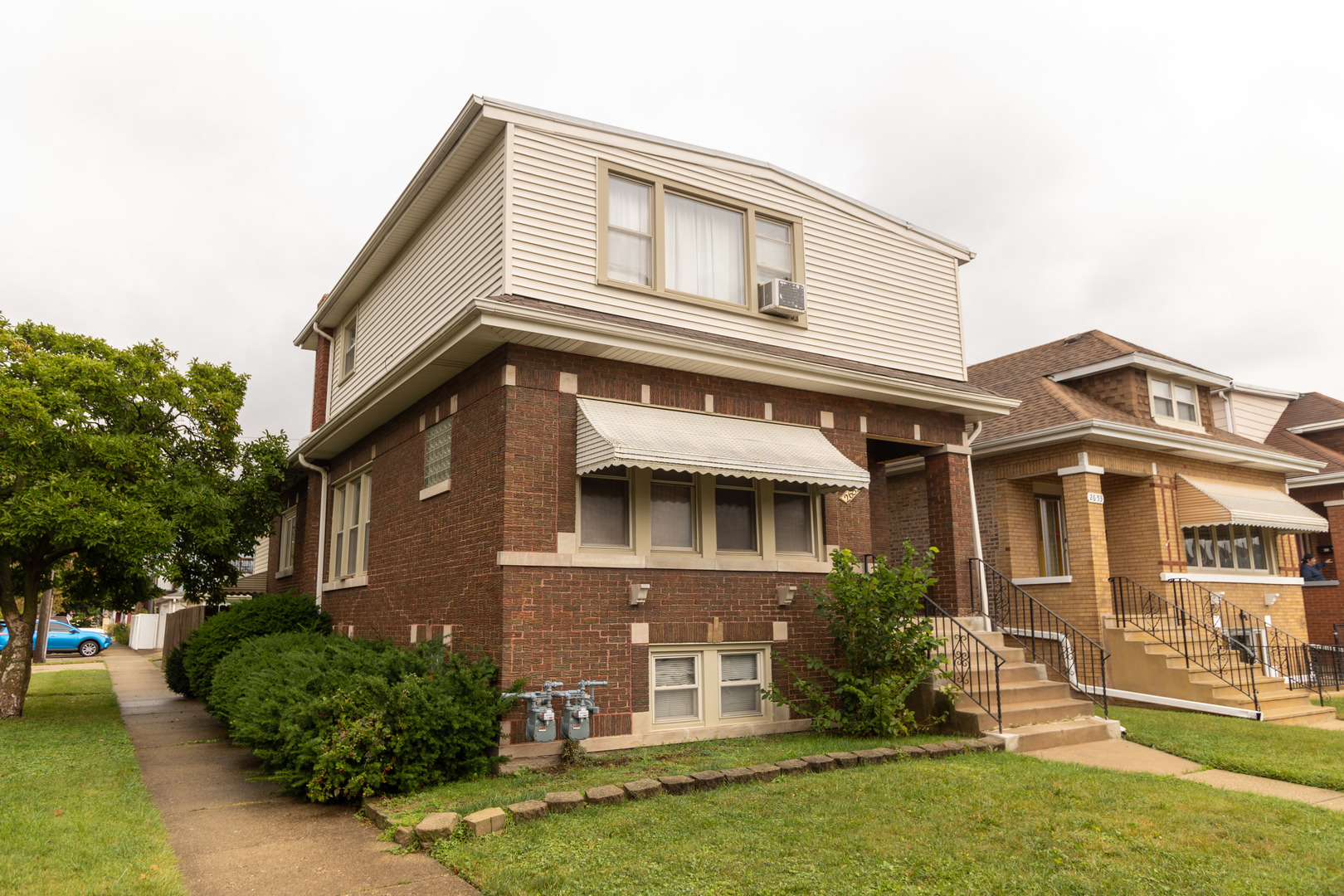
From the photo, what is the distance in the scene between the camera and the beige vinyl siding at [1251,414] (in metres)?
21.5

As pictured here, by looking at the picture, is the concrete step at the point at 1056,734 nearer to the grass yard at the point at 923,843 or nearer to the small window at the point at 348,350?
the grass yard at the point at 923,843

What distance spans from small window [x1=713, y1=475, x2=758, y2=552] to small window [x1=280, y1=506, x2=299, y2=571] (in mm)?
11073

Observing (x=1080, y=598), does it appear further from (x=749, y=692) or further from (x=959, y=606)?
(x=749, y=692)

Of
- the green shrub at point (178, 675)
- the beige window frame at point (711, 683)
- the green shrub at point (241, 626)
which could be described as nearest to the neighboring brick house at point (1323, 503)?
the beige window frame at point (711, 683)

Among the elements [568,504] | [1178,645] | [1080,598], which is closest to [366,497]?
[568,504]

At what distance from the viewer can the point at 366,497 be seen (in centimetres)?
1395

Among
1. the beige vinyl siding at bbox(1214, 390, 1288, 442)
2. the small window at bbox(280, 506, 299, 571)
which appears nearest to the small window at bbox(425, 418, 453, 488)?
the small window at bbox(280, 506, 299, 571)

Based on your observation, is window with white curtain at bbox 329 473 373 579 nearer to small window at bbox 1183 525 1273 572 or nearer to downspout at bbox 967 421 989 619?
downspout at bbox 967 421 989 619

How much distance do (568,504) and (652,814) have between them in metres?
3.77

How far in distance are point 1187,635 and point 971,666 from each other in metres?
5.56

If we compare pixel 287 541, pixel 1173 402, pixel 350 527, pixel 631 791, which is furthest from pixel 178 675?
pixel 1173 402

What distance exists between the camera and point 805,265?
1227 centimetres

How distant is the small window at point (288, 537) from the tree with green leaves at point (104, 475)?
314cm

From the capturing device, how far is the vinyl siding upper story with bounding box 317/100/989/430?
10.1 meters
